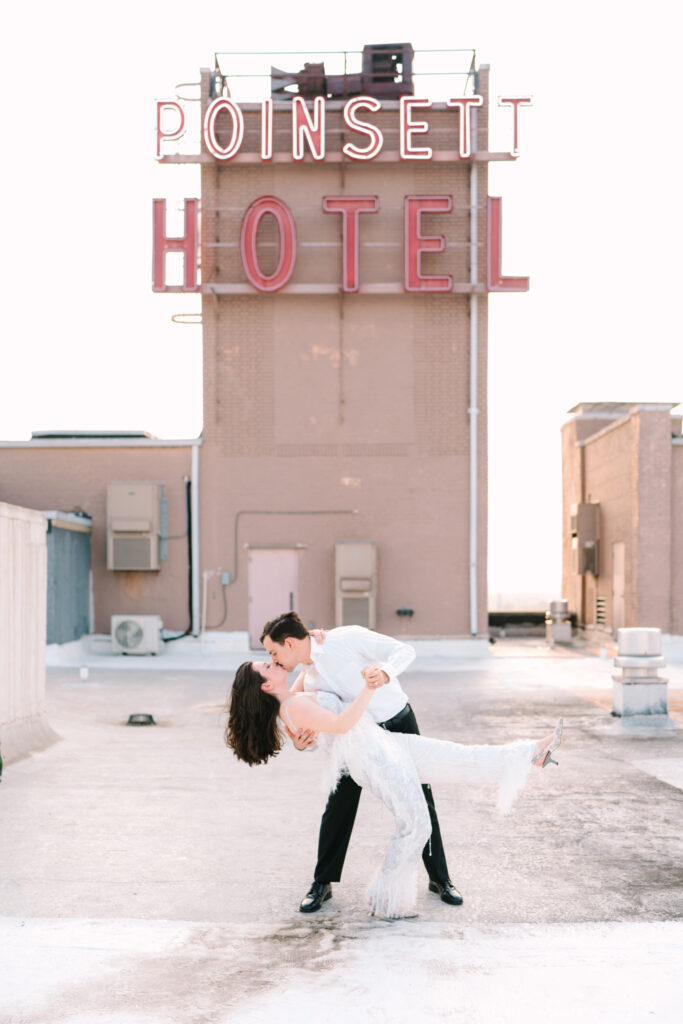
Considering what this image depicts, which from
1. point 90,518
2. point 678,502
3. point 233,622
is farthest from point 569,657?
point 90,518

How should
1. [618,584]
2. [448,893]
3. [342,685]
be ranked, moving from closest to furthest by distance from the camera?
[342,685] → [448,893] → [618,584]

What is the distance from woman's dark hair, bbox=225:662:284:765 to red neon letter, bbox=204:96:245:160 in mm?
19772

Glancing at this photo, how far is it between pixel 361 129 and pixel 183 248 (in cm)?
495

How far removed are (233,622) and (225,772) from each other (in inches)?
524

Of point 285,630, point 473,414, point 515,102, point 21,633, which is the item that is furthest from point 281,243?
point 285,630

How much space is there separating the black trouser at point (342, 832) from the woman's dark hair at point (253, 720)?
57 cm

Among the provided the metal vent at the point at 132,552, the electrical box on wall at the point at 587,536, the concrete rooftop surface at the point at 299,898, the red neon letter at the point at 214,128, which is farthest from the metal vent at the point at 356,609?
the concrete rooftop surface at the point at 299,898

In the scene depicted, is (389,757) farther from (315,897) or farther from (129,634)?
(129,634)

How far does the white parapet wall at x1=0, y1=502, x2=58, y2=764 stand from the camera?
1013cm

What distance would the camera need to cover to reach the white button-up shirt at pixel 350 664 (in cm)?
528

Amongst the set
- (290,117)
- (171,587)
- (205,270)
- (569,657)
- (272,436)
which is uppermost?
(290,117)

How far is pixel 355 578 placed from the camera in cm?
2189

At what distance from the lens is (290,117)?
23.3 m

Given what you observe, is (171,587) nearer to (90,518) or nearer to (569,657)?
(90,518)
